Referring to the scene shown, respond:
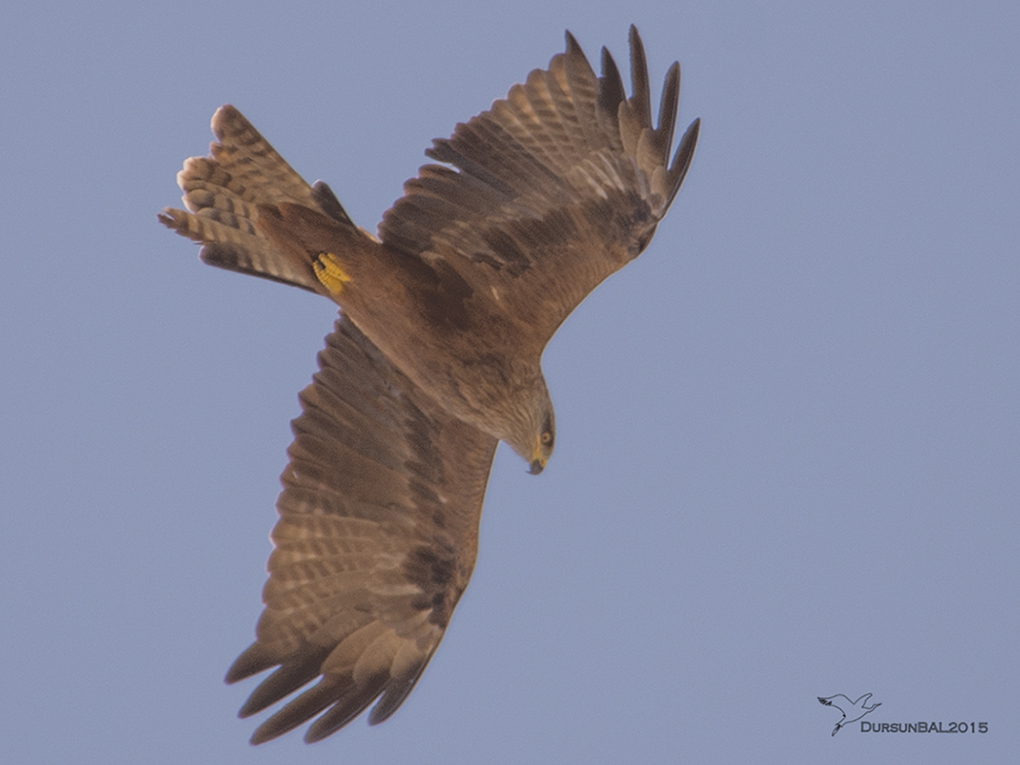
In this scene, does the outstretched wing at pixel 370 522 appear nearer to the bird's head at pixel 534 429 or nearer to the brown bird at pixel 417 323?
the brown bird at pixel 417 323

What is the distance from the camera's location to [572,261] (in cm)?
788

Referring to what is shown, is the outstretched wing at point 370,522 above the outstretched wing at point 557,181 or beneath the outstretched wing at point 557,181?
beneath

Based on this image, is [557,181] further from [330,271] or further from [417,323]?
[330,271]

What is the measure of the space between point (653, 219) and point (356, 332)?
212cm

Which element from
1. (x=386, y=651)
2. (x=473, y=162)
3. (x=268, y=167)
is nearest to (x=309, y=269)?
(x=268, y=167)

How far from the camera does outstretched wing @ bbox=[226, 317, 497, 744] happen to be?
881cm

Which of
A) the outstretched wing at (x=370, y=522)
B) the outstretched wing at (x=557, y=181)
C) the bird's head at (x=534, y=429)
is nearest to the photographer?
the outstretched wing at (x=557, y=181)

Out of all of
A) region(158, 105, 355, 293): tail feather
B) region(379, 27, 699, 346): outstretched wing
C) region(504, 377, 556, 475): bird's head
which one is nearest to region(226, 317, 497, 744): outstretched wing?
region(504, 377, 556, 475): bird's head

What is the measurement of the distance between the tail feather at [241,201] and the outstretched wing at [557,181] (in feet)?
1.81

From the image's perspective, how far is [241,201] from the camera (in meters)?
8.19

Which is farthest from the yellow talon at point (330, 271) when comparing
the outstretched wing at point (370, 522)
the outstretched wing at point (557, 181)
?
the outstretched wing at point (370, 522)

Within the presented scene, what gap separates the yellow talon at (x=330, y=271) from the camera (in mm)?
8055

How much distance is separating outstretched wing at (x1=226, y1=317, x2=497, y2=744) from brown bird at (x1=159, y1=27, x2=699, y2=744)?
1cm

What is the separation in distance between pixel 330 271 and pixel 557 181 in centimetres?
134
